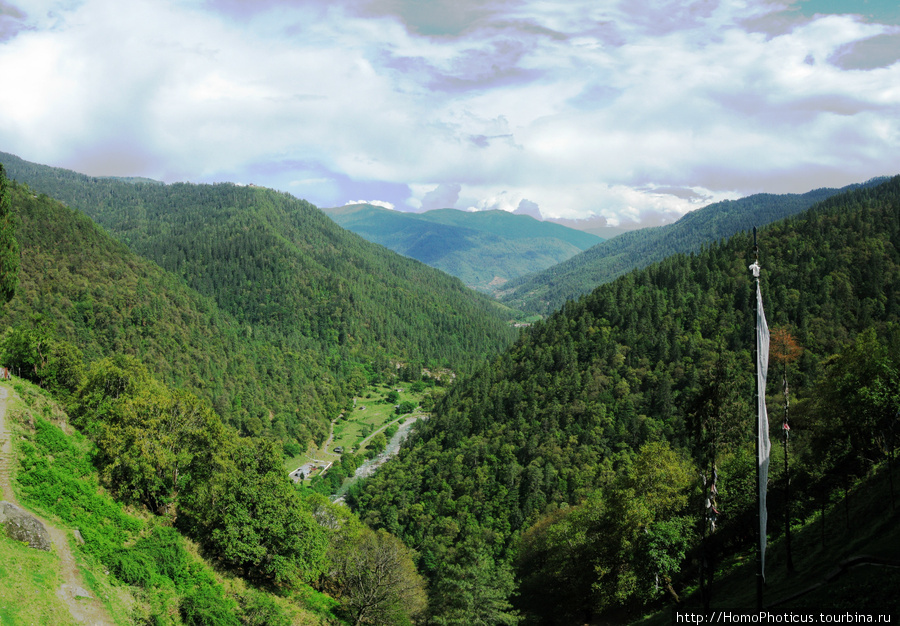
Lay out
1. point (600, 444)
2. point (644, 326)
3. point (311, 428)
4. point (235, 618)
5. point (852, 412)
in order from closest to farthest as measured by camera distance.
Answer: point (235, 618)
point (852, 412)
point (600, 444)
point (644, 326)
point (311, 428)

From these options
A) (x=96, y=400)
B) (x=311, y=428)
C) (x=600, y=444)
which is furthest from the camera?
(x=311, y=428)

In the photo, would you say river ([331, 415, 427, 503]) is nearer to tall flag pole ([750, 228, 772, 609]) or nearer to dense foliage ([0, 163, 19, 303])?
dense foliage ([0, 163, 19, 303])

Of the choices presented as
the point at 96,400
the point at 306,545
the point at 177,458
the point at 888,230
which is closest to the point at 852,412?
the point at 306,545

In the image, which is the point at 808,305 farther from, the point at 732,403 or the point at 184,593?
the point at 184,593

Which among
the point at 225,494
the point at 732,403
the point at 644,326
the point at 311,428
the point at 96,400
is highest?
the point at 644,326

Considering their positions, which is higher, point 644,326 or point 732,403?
point 644,326

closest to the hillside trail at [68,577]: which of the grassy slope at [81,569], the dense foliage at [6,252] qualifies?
the grassy slope at [81,569]

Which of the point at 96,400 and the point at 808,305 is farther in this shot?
the point at 808,305

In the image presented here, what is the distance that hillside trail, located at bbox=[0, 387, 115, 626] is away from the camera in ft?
70.5

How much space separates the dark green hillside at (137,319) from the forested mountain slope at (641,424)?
65777mm

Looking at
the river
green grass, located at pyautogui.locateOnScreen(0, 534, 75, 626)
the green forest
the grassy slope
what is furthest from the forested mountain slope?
green grass, located at pyautogui.locateOnScreen(0, 534, 75, 626)

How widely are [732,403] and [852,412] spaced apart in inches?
700

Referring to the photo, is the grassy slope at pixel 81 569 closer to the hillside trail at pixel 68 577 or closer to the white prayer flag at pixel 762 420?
the hillside trail at pixel 68 577

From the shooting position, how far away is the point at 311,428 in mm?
174625
